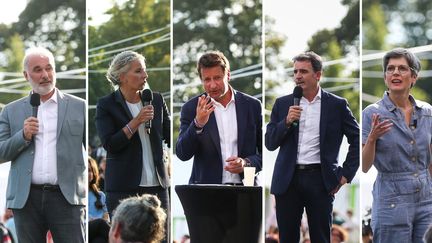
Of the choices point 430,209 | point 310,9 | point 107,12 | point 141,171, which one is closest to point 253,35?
point 310,9

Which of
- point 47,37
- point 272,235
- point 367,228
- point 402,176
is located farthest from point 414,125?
point 47,37

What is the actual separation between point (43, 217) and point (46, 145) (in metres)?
0.49

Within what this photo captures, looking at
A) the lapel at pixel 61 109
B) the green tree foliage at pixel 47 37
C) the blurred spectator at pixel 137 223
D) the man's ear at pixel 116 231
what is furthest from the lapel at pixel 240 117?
the man's ear at pixel 116 231

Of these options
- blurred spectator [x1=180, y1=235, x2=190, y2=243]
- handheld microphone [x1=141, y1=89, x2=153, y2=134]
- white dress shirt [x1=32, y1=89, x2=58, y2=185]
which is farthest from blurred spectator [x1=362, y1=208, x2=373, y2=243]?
white dress shirt [x1=32, y1=89, x2=58, y2=185]

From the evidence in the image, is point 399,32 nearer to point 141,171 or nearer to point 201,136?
point 201,136

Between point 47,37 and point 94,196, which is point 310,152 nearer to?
point 94,196

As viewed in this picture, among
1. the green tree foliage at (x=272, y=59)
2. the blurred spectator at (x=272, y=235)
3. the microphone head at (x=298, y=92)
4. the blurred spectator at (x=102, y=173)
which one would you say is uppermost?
the green tree foliage at (x=272, y=59)

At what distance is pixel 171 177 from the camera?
22.6 feet

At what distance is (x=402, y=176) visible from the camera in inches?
238

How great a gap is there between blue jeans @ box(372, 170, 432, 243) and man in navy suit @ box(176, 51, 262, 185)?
842 millimetres

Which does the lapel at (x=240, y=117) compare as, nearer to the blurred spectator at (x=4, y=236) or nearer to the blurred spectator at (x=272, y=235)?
the blurred spectator at (x=272, y=235)

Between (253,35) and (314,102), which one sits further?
(253,35)

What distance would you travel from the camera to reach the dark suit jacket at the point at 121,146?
6.30 meters

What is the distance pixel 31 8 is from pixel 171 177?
6.22ft
